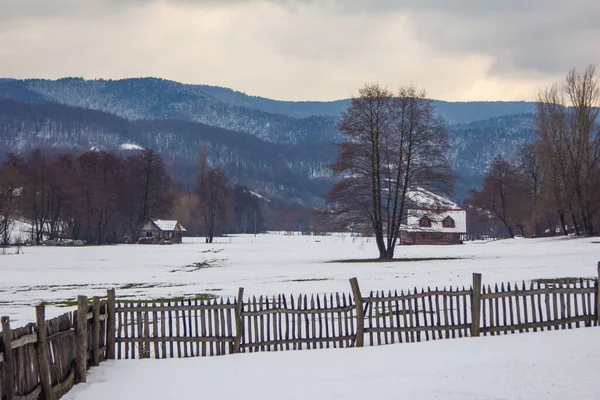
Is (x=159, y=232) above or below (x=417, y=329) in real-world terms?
above

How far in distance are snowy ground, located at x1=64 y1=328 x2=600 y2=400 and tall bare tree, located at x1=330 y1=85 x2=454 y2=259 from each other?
108ft

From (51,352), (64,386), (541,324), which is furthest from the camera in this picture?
(541,324)

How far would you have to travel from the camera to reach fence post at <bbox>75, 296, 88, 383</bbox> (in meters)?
12.3

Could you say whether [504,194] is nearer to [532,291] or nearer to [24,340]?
[532,291]

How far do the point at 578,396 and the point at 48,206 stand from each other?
97.7m

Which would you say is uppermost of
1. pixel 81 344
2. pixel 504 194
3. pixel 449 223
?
pixel 504 194

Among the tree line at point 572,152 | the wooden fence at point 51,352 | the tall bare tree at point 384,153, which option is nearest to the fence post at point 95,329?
the wooden fence at point 51,352

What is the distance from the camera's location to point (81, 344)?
40.4 ft

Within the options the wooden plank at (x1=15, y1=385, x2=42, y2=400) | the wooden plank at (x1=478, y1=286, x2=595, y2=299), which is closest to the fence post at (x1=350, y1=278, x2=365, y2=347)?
the wooden plank at (x1=478, y1=286, x2=595, y2=299)

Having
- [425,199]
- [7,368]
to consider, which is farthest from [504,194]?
[7,368]

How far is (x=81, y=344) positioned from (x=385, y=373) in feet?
20.3

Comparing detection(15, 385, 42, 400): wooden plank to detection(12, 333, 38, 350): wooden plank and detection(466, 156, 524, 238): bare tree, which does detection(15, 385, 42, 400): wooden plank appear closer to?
detection(12, 333, 38, 350): wooden plank

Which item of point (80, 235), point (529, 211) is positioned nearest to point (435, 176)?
point (529, 211)

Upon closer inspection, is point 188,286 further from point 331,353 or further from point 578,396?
point 578,396
